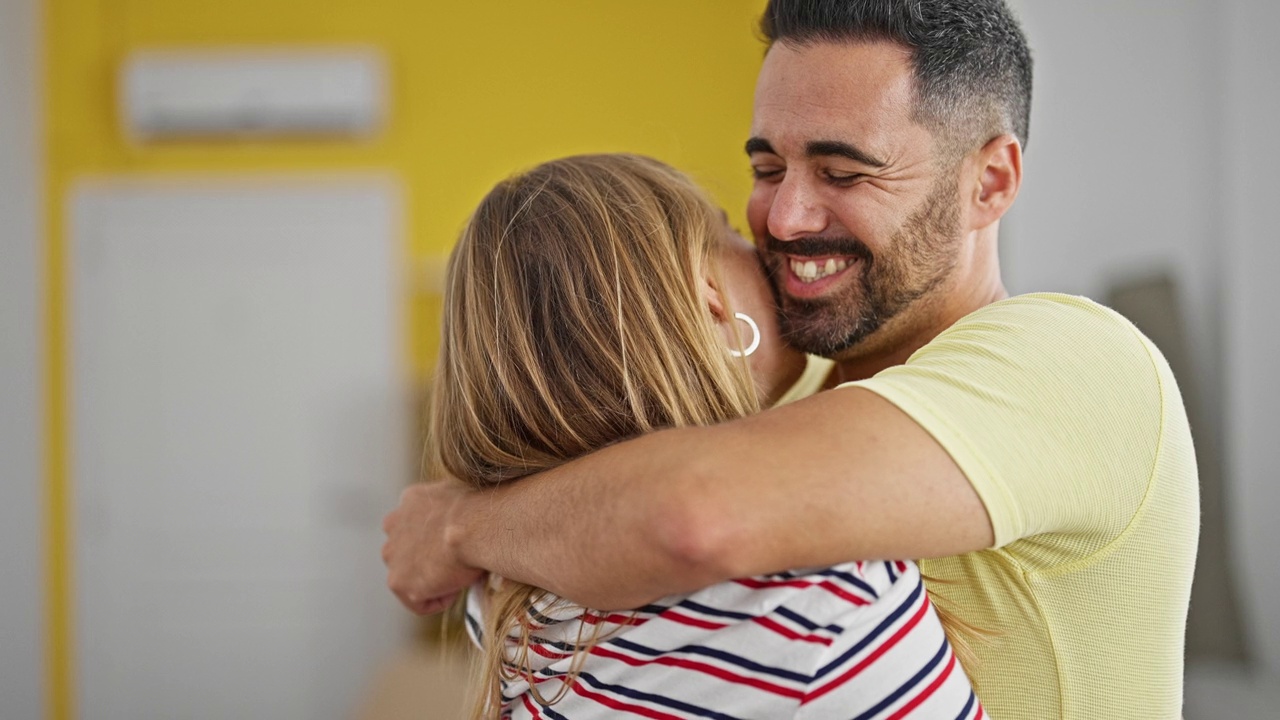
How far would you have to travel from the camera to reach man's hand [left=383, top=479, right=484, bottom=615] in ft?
3.82

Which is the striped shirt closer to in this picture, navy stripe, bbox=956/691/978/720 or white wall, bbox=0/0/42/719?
navy stripe, bbox=956/691/978/720

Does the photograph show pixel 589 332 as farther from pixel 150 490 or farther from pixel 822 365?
pixel 150 490

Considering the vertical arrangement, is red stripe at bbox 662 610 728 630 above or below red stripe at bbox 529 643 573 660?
above

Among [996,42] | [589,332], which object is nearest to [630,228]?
[589,332]

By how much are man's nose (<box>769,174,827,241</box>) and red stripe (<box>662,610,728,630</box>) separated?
0.53 metres

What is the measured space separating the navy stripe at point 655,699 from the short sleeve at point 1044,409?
28 centimetres

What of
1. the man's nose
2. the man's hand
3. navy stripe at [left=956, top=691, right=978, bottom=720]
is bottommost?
the man's hand

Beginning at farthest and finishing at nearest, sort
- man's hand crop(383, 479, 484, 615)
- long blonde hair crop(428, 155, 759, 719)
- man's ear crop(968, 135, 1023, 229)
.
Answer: man's ear crop(968, 135, 1023, 229)
man's hand crop(383, 479, 484, 615)
long blonde hair crop(428, 155, 759, 719)

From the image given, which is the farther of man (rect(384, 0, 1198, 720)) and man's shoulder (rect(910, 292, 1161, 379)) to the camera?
man's shoulder (rect(910, 292, 1161, 379))

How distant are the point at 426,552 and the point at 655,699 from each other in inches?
15.9

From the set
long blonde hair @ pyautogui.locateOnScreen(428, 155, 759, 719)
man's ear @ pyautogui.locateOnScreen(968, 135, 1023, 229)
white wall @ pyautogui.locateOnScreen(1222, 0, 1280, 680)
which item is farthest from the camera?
white wall @ pyautogui.locateOnScreen(1222, 0, 1280, 680)

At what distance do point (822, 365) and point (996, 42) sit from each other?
55 centimetres

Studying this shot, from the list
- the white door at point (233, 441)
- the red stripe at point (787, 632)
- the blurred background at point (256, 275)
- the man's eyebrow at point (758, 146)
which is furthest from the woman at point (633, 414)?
the white door at point (233, 441)

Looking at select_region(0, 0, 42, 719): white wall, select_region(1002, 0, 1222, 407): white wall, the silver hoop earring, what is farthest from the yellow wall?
the silver hoop earring
